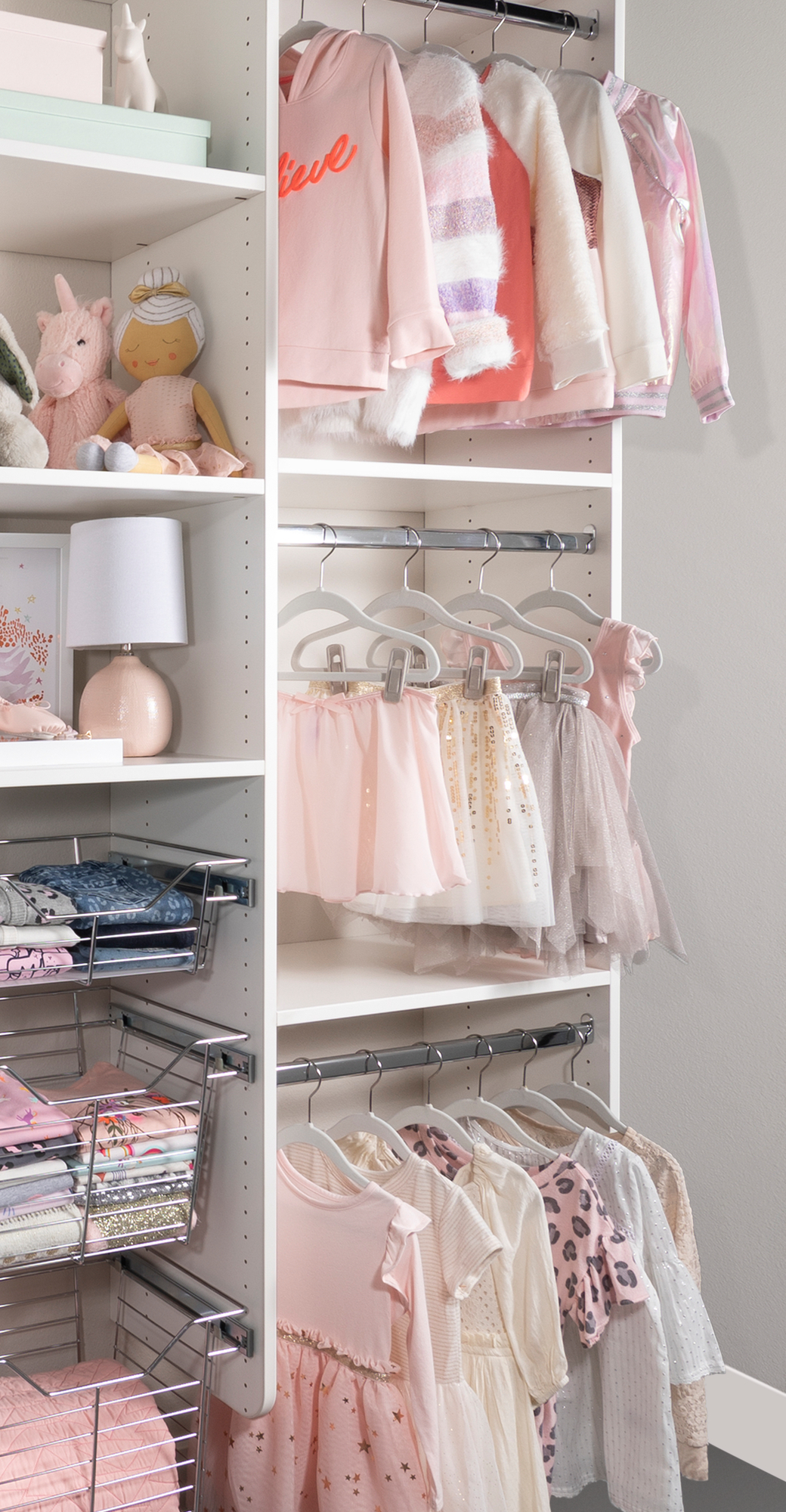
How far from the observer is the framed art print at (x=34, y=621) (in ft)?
5.76

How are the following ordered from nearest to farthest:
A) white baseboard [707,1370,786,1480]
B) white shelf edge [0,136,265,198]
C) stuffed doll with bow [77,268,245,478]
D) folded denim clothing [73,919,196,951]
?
white shelf edge [0,136,265,198], folded denim clothing [73,919,196,951], stuffed doll with bow [77,268,245,478], white baseboard [707,1370,786,1480]

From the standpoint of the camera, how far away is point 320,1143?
1812 millimetres

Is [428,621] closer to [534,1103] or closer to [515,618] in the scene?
[515,618]

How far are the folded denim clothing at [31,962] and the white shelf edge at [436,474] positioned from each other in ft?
2.14

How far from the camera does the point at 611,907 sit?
6.18 ft

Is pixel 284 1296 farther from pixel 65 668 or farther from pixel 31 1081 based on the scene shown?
pixel 65 668

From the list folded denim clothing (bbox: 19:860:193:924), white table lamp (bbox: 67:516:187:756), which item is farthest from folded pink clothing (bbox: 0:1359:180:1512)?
white table lamp (bbox: 67:516:187:756)

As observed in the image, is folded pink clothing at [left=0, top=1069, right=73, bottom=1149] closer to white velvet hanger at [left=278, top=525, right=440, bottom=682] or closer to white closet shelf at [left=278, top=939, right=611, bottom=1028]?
white closet shelf at [left=278, top=939, right=611, bottom=1028]

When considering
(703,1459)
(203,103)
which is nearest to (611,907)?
(703,1459)

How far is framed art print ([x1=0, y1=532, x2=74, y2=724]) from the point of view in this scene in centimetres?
176

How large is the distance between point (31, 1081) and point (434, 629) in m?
1.00

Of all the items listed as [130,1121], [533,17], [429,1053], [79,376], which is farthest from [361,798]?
[533,17]

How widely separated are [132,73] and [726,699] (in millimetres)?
1496

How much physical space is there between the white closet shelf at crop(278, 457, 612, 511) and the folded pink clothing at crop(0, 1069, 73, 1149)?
83 cm
